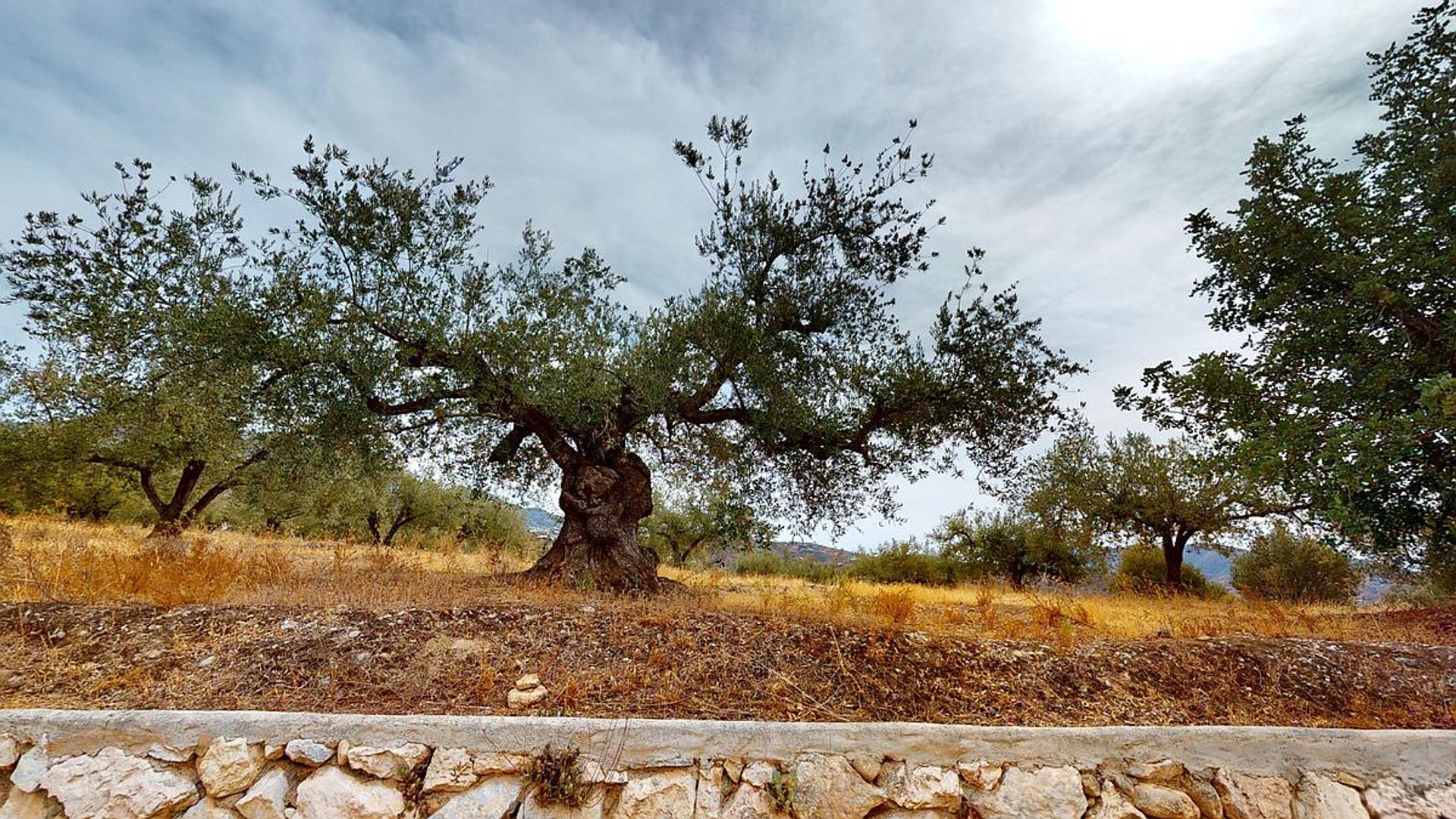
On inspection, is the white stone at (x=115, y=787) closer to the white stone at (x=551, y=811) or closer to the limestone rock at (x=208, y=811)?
the limestone rock at (x=208, y=811)

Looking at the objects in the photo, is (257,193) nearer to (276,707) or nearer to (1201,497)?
(276,707)

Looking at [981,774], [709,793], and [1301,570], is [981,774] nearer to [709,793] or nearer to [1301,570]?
[709,793]

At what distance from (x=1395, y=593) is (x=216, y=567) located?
95.5 ft

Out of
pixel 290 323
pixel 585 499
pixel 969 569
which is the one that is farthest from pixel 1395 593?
pixel 290 323

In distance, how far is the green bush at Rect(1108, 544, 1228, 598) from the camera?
2155cm

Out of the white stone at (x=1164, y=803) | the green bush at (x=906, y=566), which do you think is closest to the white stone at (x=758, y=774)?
the white stone at (x=1164, y=803)

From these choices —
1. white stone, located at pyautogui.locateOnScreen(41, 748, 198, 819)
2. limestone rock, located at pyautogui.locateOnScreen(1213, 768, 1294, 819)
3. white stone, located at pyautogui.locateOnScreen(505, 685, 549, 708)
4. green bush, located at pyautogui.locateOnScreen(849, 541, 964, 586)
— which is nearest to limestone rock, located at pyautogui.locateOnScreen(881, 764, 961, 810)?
limestone rock, located at pyautogui.locateOnScreen(1213, 768, 1294, 819)

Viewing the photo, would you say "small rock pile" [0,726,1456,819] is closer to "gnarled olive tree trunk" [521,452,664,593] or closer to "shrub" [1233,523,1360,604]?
"gnarled olive tree trunk" [521,452,664,593]

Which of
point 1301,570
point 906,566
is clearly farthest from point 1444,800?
point 1301,570

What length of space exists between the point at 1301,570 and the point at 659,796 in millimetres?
26719

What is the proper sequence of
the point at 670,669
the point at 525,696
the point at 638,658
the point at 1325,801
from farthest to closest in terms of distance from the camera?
the point at 638,658 → the point at 670,669 → the point at 525,696 → the point at 1325,801

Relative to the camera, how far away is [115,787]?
4008mm

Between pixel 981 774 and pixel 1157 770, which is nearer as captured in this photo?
pixel 981 774

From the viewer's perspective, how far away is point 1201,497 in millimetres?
18844
